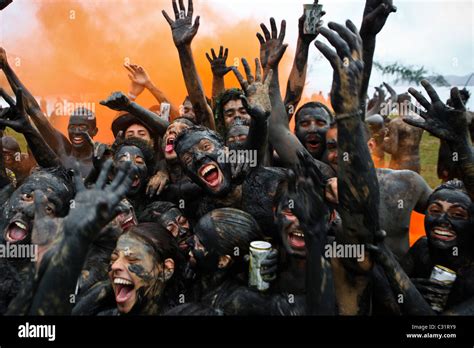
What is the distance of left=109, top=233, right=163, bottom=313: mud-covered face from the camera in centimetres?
374

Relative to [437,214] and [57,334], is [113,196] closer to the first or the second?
[57,334]

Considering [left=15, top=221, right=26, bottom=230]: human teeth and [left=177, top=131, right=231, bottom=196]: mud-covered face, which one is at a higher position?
→ [left=177, top=131, right=231, bottom=196]: mud-covered face

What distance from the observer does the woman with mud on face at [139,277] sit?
148 inches

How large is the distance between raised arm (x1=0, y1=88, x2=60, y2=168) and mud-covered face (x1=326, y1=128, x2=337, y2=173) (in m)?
2.47

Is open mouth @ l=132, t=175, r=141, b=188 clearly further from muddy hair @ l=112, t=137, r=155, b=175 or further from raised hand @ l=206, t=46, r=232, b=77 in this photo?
raised hand @ l=206, t=46, r=232, b=77

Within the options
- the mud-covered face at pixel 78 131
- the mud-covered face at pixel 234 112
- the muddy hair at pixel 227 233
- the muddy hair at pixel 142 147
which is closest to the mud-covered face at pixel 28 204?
the muddy hair at pixel 142 147

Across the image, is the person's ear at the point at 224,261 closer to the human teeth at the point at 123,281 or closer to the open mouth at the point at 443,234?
the human teeth at the point at 123,281

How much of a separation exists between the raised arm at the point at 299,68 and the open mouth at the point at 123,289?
251 centimetres

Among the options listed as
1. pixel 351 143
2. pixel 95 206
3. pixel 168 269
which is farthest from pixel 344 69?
pixel 168 269

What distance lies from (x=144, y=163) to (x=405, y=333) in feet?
8.89

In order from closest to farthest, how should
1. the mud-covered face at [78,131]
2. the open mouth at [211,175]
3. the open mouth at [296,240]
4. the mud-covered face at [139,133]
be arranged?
1. the open mouth at [296,240]
2. the open mouth at [211,175]
3. the mud-covered face at [139,133]
4. the mud-covered face at [78,131]

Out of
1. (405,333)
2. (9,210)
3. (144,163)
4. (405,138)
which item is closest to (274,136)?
(144,163)

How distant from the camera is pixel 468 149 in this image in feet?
13.1

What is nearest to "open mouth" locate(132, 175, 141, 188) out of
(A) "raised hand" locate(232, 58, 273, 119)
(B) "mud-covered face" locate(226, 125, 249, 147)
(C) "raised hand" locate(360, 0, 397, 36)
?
(B) "mud-covered face" locate(226, 125, 249, 147)
